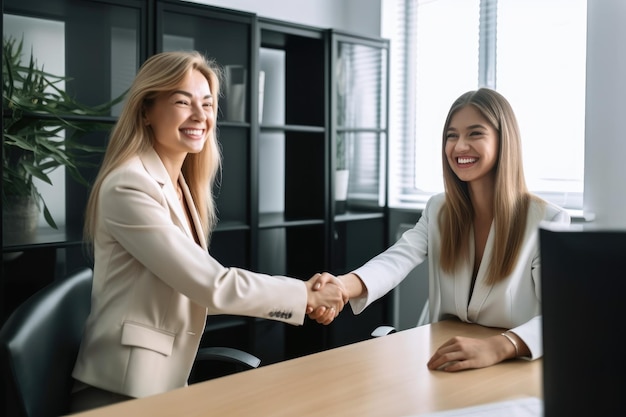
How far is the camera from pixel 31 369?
1.22m

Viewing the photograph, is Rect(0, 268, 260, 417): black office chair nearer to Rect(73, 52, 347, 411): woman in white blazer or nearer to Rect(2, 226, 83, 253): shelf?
Rect(73, 52, 347, 411): woman in white blazer

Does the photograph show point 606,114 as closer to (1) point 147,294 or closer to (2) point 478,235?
(2) point 478,235

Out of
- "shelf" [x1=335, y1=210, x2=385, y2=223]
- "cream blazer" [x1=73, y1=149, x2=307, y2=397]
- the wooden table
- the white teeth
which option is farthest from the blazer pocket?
"shelf" [x1=335, y1=210, x2=385, y2=223]

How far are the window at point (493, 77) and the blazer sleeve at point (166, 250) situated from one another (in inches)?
83.0

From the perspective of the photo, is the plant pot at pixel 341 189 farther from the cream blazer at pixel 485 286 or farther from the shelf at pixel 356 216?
the cream blazer at pixel 485 286

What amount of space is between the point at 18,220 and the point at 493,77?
257 cm

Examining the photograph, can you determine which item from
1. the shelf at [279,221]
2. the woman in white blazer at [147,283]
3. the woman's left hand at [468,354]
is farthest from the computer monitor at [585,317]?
the shelf at [279,221]

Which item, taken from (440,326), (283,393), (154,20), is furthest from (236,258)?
(283,393)

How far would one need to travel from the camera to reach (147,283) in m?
1.70

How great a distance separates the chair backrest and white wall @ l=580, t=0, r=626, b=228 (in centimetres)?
226

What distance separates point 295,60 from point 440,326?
2101 millimetres

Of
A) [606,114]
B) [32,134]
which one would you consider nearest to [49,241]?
[32,134]

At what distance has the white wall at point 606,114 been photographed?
2.87 meters

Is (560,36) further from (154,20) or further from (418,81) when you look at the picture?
(154,20)
